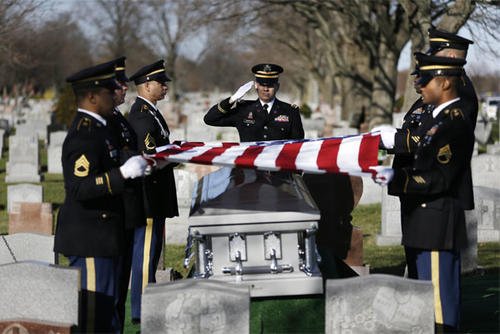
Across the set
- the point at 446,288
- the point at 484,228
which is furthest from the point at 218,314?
the point at 484,228

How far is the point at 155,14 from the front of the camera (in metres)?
69.9

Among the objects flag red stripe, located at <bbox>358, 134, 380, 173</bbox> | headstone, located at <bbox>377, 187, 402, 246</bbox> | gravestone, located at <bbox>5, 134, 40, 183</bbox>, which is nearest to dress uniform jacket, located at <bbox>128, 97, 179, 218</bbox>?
flag red stripe, located at <bbox>358, 134, 380, 173</bbox>

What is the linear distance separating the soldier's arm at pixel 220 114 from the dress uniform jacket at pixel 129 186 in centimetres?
157

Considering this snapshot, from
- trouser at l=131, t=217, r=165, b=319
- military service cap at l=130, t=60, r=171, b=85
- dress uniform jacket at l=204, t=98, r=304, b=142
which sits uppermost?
military service cap at l=130, t=60, r=171, b=85

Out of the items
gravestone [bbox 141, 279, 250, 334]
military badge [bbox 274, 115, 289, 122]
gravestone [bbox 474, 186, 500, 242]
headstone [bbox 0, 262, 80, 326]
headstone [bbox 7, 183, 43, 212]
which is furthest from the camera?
headstone [bbox 7, 183, 43, 212]

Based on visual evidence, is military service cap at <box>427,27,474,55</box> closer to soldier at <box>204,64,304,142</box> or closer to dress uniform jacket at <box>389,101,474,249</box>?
dress uniform jacket at <box>389,101,474,249</box>

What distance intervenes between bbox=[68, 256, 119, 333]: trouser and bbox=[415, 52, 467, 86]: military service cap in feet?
6.38

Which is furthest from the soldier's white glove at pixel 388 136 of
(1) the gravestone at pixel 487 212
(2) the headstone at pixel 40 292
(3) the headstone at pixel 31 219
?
(3) the headstone at pixel 31 219

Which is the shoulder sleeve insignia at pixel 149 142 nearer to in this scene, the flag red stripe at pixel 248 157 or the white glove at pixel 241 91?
the flag red stripe at pixel 248 157

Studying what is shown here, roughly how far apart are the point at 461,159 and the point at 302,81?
66.8 m

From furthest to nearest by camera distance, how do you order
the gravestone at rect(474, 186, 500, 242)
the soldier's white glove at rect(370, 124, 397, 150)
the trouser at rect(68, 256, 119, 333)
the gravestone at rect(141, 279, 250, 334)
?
the gravestone at rect(474, 186, 500, 242) < the soldier's white glove at rect(370, 124, 397, 150) < the trouser at rect(68, 256, 119, 333) < the gravestone at rect(141, 279, 250, 334)

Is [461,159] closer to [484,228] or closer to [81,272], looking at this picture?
[81,272]

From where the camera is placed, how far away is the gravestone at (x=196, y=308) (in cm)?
494

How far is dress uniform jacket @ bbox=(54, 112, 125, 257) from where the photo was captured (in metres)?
5.21
